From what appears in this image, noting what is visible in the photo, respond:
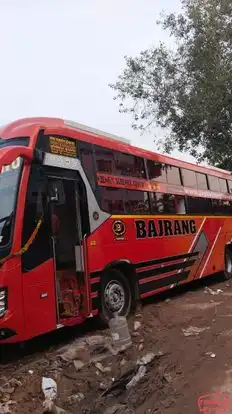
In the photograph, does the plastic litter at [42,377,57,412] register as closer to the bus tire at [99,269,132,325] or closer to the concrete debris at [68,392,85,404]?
the concrete debris at [68,392,85,404]

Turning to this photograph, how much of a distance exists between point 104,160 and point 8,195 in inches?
100

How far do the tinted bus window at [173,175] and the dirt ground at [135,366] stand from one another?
11.4 ft

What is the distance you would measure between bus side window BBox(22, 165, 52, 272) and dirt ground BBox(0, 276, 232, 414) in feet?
4.35

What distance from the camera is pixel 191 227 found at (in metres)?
11.7

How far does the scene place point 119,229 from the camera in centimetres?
873

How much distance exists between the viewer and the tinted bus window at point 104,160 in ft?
28.0

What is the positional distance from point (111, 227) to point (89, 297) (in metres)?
Answer: 1.34

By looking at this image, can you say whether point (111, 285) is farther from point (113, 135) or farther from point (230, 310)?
point (113, 135)

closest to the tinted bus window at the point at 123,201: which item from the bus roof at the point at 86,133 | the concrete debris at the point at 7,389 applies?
the bus roof at the point at 86,133

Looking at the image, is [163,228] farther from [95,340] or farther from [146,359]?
[146,359]

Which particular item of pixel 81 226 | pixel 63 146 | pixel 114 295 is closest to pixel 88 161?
pixel 63 146

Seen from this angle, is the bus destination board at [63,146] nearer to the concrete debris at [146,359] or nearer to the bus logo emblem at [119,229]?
the bus logo emblem at [119,229]

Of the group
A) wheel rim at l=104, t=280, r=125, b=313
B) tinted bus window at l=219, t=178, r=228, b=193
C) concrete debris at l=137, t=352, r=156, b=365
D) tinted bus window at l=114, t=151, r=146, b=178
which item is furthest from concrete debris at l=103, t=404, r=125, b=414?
tinted bus window at l=219, t=178, r=228, b=193

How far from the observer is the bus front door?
7340 mm
